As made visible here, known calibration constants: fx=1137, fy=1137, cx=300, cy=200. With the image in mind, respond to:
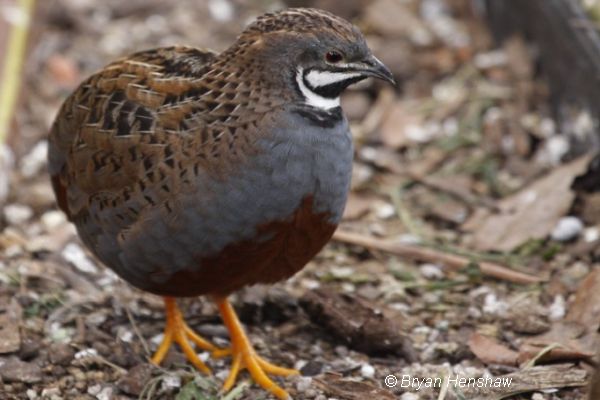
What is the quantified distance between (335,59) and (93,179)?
3.39 feet

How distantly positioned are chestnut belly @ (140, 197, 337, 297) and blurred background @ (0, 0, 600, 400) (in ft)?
1.34

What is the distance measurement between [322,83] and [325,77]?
0.08 ft

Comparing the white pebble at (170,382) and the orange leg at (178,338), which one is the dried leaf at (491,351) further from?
the white pebble at (170,382)

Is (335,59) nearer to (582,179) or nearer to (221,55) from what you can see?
(221,55)

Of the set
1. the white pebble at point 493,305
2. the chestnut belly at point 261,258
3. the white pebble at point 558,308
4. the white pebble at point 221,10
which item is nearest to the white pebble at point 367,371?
the chestnut belly at point 261,258

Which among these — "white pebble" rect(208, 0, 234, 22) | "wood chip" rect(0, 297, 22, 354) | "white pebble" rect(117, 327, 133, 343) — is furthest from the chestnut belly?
"white pebble" rect(208, 0, 234, 22)

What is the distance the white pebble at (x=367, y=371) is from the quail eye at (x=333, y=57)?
1.23 metres

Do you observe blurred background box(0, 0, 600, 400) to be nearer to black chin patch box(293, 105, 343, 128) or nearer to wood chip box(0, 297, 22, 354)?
wood chip box(0, 297, 22, 354)

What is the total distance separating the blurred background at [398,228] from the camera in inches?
172

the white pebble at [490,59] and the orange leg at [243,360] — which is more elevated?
the white pebble at [490,59]

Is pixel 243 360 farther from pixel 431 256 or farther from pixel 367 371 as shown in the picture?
pixel 431 256

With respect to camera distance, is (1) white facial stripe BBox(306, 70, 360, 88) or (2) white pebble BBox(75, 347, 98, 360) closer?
(1) white facial stripe BBox(306, 70, 360, 88)

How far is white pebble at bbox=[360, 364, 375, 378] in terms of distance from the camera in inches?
172

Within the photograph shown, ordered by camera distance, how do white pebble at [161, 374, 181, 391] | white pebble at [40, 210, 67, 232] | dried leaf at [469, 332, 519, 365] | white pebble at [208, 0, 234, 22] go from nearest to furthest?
white pebble at [161, 374, 181, 391] → dried leaf at [469, 332, 519, 365] → white pebble at [40, 210, 67, 232] → white pebble at [208, 0, 234, 22]
